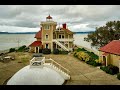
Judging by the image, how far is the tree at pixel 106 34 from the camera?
11.0 metres

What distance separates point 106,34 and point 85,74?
15.5 ft

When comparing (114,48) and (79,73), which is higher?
(114,48)

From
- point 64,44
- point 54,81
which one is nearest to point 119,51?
point 54,81

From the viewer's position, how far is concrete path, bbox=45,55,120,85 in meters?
5.97

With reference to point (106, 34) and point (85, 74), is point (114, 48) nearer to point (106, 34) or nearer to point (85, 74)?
point (85, 74)

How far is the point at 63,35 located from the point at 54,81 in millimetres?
7195

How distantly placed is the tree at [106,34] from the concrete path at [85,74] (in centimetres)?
286

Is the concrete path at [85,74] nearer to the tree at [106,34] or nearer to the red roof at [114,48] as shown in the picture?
the red roof at [114,48]

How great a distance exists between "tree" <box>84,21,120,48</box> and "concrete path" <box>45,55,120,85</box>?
2.86 metres

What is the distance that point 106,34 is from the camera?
11023mm

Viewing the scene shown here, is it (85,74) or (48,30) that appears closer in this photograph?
(85,74)

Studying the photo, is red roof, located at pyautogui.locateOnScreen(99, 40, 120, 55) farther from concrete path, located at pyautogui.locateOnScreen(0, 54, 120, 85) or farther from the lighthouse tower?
the lighthouse tower

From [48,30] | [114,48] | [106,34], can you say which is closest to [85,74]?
[114,48]
